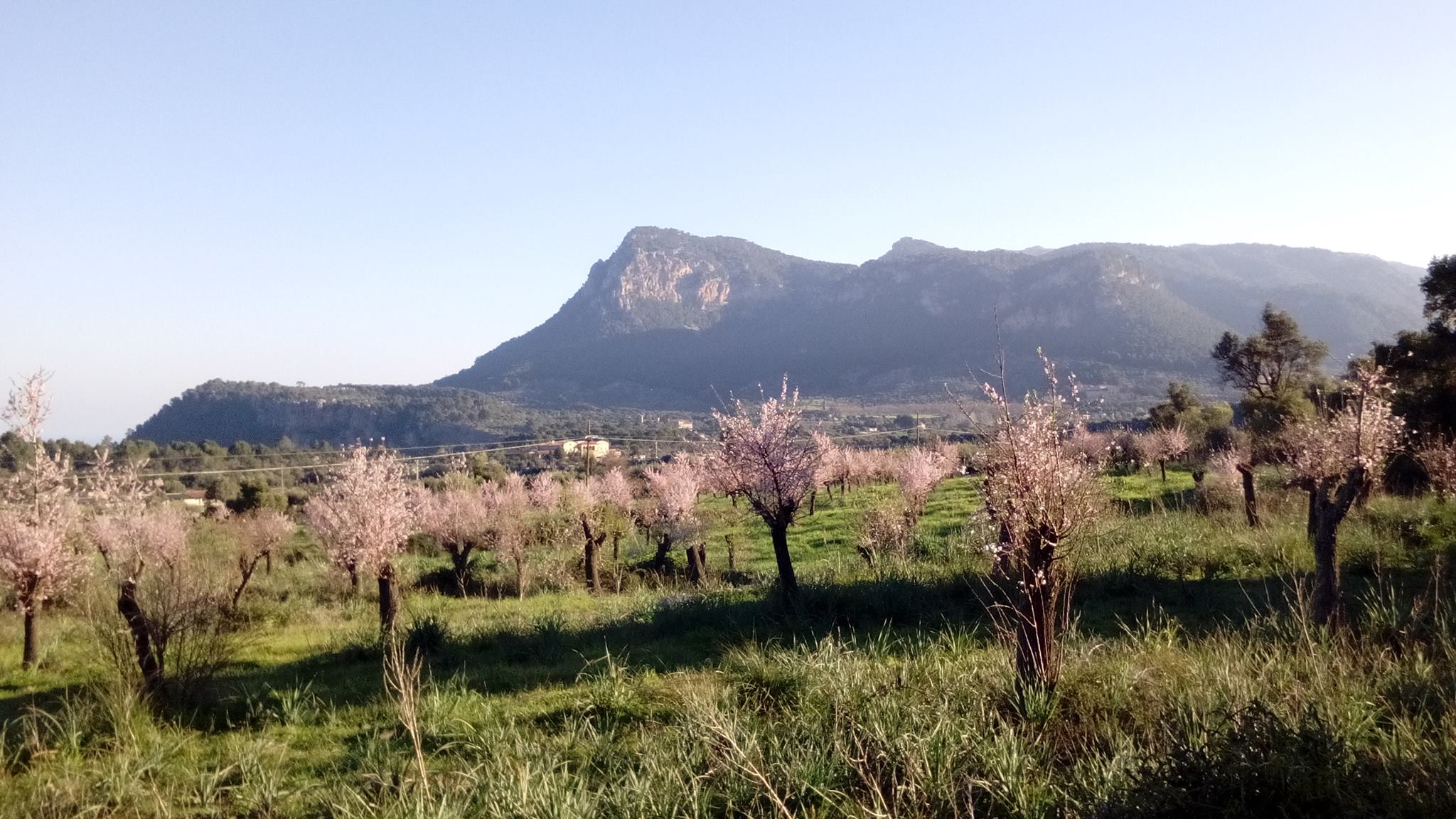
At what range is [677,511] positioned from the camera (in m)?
29.7

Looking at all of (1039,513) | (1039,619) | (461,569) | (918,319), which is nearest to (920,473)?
(461,569)

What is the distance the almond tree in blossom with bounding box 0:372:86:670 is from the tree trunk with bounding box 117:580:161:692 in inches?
220

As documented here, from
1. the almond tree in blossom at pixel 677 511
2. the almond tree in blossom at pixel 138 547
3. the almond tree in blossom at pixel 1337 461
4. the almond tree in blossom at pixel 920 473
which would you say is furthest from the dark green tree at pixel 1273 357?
the almond tree in blossom at pixel 138 547

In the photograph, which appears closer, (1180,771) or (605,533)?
(1180,771)

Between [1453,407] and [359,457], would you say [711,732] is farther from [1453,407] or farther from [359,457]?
[1453,407]

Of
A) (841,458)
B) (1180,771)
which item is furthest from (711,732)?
(841,458)

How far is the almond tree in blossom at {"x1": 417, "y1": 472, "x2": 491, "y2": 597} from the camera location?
23.8m

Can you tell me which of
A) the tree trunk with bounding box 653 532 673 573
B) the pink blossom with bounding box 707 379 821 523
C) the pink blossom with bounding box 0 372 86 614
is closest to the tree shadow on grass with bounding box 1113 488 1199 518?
the pink blossom with bounding box 707 379 821 523

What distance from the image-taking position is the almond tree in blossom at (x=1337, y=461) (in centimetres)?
688

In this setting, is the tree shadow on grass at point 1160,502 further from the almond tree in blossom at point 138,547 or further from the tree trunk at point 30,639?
the tree trunk at point 30,639

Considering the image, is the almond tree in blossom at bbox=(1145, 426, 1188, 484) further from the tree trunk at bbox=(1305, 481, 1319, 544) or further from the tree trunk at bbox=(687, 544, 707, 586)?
the tree trunk at bbox=(687, 544, 707, 586)

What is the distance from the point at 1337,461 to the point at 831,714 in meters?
8.88

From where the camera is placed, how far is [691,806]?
168 inches

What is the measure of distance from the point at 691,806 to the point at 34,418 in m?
14.8
